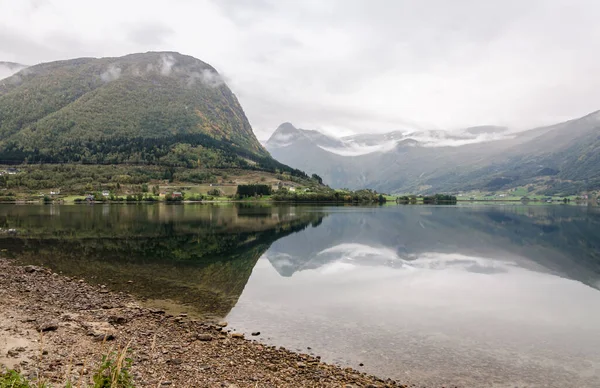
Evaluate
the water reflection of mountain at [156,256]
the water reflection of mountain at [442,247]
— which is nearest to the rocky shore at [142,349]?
the water reflection of mountain at [156,256]

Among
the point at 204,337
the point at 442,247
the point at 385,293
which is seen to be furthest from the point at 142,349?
the point at 442,247

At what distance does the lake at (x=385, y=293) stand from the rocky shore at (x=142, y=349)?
6.29ft

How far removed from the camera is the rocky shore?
1337cm

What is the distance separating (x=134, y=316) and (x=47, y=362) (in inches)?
290

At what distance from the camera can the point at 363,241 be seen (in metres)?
63.6

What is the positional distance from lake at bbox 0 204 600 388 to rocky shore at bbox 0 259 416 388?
6.29 ft

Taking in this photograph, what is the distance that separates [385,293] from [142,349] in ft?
63.1

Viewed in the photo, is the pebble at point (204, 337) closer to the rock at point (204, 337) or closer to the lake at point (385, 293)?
the rock at point (204, 337)

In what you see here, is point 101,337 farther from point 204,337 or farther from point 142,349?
point 204,337

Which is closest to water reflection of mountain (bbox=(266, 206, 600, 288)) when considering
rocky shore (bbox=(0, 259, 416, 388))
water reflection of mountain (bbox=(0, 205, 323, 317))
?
water reflection of mountain (bbox=(0, 205, 323, 317))

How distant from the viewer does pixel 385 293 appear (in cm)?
2991

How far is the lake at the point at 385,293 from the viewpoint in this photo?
1739cm

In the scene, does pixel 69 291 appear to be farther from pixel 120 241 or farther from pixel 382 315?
pixel 120 241

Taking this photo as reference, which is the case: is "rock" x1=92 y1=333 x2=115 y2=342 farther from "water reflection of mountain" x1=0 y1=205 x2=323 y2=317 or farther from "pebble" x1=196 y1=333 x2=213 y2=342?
"water reflection of mountain" x1=0 y1=205 x2=323 y2=317
